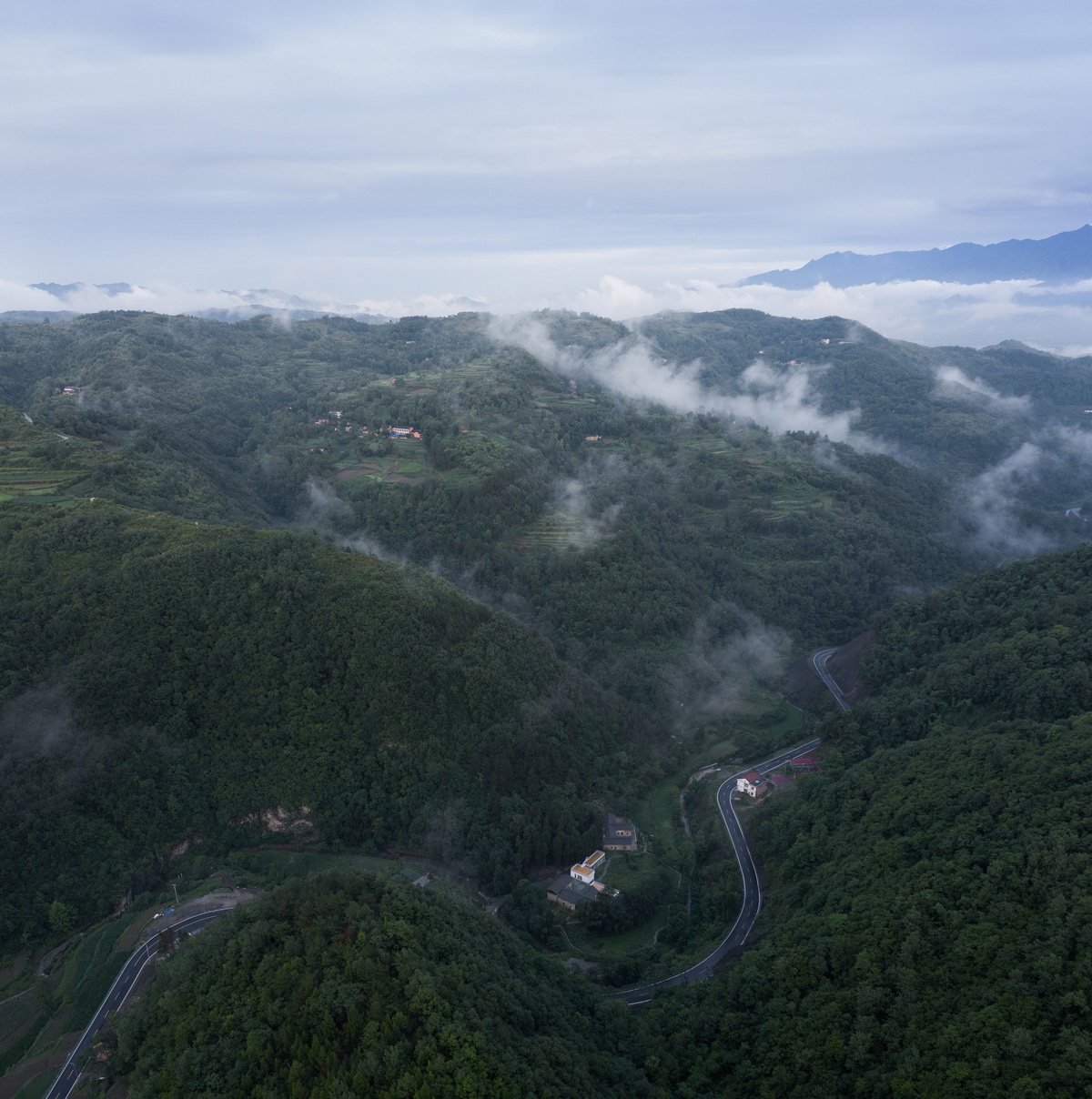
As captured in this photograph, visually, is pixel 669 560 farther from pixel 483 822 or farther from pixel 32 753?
pixel 32 753

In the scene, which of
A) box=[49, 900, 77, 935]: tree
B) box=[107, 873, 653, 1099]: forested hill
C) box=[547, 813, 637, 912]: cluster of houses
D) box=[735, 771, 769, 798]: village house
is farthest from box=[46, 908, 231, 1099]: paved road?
box=[735, 771, 769, 798]: village house

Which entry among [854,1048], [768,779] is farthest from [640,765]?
[854,1048]

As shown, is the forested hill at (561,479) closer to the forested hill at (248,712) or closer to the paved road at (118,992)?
the forested hill at (248,712)

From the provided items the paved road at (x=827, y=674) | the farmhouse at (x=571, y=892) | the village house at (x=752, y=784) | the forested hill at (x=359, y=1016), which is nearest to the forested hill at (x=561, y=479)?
the paved road at (x=827, y=674)

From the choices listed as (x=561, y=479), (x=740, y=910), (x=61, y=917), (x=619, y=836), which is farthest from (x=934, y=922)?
(x=561, y=479)

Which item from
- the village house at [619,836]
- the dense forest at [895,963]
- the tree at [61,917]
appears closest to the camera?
the dense forest at [895,963]

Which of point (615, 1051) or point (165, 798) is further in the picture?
point (165, 798)
